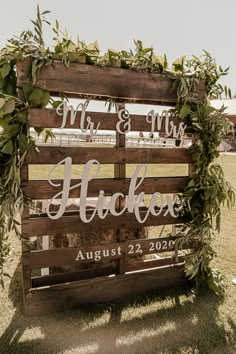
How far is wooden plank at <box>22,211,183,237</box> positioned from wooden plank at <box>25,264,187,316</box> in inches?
20.7

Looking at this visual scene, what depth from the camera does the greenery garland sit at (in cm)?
224

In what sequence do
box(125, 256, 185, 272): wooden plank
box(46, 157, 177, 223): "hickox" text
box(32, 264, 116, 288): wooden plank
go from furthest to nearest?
box(125, 256, 185, 272): wooden plank < box(32, 264, 116, 288): wooden plank < box(46, 157, 177, 223): "hickox" text

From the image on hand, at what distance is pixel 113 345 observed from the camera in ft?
7.25

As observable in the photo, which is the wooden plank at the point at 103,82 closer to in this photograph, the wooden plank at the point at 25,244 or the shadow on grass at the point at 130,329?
the wooden plank at the point at 25,244

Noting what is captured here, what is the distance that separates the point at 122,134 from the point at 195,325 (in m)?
1.80

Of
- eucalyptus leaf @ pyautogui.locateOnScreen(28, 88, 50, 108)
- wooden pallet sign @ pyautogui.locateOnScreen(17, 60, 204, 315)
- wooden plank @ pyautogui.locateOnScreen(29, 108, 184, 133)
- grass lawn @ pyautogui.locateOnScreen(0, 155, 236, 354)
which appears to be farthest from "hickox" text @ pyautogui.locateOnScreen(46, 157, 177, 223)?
grass lawn @ pyautogui.locateOnScreen(0, 155, 236, 354)

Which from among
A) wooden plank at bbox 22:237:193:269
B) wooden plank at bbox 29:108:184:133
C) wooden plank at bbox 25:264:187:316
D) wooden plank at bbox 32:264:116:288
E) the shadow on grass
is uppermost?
wooden plank at bbox 29:108:184:133

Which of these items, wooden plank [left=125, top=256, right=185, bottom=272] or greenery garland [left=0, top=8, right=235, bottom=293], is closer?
greenery garland [left=0, top=8, right=235, bottom=293]

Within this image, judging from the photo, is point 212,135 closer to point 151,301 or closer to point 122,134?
point 122,134

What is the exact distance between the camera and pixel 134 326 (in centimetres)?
243

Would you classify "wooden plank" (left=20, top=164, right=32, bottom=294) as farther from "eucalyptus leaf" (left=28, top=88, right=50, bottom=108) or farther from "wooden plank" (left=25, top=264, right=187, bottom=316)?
"eucalyptus leaf" (left=28, top=88, right=50, bottom=108)

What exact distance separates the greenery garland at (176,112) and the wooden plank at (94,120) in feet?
0.22

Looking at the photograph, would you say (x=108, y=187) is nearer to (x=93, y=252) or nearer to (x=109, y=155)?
(x=109, y=155)

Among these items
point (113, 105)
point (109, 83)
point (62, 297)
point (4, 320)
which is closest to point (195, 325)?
point (62, 297)
